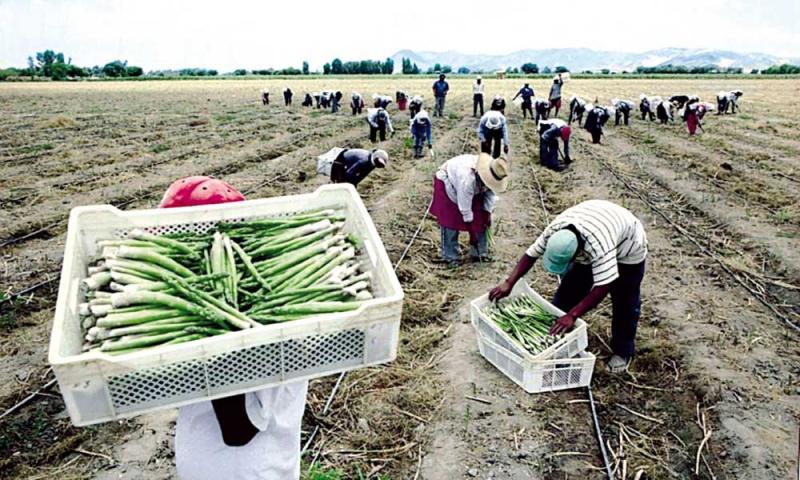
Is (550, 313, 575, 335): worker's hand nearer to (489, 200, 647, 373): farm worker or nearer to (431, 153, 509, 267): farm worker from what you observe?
(489, 200, 647, 373): farm worker

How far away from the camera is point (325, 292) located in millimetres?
2107

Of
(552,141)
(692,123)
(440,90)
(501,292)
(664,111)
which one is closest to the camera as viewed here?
(501,292)

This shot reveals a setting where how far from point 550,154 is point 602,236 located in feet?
32.6

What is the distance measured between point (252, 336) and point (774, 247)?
27.3ft

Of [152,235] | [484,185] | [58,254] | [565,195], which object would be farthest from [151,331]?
[565,195]

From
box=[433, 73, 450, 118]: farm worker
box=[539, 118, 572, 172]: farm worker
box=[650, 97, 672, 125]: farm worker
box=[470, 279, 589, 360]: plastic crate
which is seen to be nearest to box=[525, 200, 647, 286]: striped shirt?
box=[470, 279, 589, 360]: plastic crate

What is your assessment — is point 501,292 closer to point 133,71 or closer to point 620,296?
point 620,296

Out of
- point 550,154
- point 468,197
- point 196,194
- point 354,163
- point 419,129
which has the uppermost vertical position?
point 196,194

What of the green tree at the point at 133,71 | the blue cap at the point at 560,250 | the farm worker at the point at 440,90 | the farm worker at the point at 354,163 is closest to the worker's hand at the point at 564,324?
the blue cap at the point at 560,250

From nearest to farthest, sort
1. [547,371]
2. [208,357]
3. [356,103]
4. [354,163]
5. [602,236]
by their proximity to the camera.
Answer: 1. [208,357]
2. [602,236]
3. [547,371]
4. [354,163]
5. [356,103]

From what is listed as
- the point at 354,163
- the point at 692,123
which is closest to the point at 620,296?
the point at 354,163

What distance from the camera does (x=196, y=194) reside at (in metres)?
2.39

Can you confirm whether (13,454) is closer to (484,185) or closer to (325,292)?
(325,292)

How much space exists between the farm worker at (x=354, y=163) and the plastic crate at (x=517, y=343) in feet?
8.85
